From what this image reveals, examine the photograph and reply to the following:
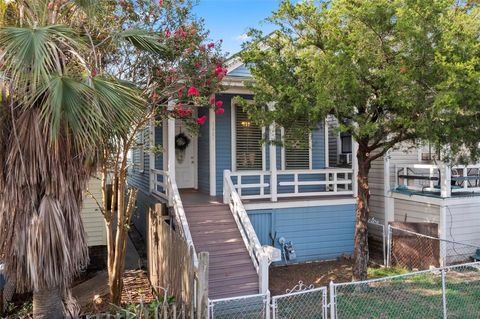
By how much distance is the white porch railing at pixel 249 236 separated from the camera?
285 inches

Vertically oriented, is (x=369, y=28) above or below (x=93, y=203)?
above

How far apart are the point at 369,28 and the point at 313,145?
5.93 m

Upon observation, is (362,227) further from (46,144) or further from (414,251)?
(46,144)

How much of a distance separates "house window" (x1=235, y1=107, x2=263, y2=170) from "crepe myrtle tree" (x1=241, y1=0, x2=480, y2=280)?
336 centimetres

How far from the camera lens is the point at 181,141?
476 inches

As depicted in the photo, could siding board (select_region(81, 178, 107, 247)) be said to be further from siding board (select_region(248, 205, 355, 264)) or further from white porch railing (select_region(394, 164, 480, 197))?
white porch railing (select_region(394, 164, 480, 197))

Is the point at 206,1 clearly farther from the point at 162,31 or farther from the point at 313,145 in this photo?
the point at 313,145

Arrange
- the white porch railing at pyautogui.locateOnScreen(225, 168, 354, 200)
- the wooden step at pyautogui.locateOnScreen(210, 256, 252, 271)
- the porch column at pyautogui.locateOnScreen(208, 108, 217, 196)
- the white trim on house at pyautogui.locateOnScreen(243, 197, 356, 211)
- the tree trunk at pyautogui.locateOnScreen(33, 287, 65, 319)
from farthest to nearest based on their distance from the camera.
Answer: the porch column at pyautogui.locateOnScreen(208, 108, 217, 196), the white porch railing at pyautogui.locateOnScreen(225, 168, 354, 200), the white trim on house at pyautogui.locateOnScreen(243, 197, 356, 211), the wooden step at pyautogui.locateOnScreen(210, 256, 252, 271), the tree trunk at pyautogui.locateOnScreen(33, 287, 65, 319)

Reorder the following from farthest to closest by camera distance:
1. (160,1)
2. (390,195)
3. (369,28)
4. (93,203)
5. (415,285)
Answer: (390,195)
(93,203)
(415,285)
(160,1)
(369,28)

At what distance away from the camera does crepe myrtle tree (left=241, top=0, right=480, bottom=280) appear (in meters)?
6.02

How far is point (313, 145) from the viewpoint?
40.2ft

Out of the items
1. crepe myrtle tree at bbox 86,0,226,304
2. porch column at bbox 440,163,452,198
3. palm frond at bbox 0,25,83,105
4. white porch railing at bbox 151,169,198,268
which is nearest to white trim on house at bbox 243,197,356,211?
white porch railing at bbox 151,169,198,268

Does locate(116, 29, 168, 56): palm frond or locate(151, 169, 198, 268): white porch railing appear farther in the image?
locate(151, 169, 198, 268): white porch railing

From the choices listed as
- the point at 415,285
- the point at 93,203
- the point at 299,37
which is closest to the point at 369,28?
the point at 299,37
